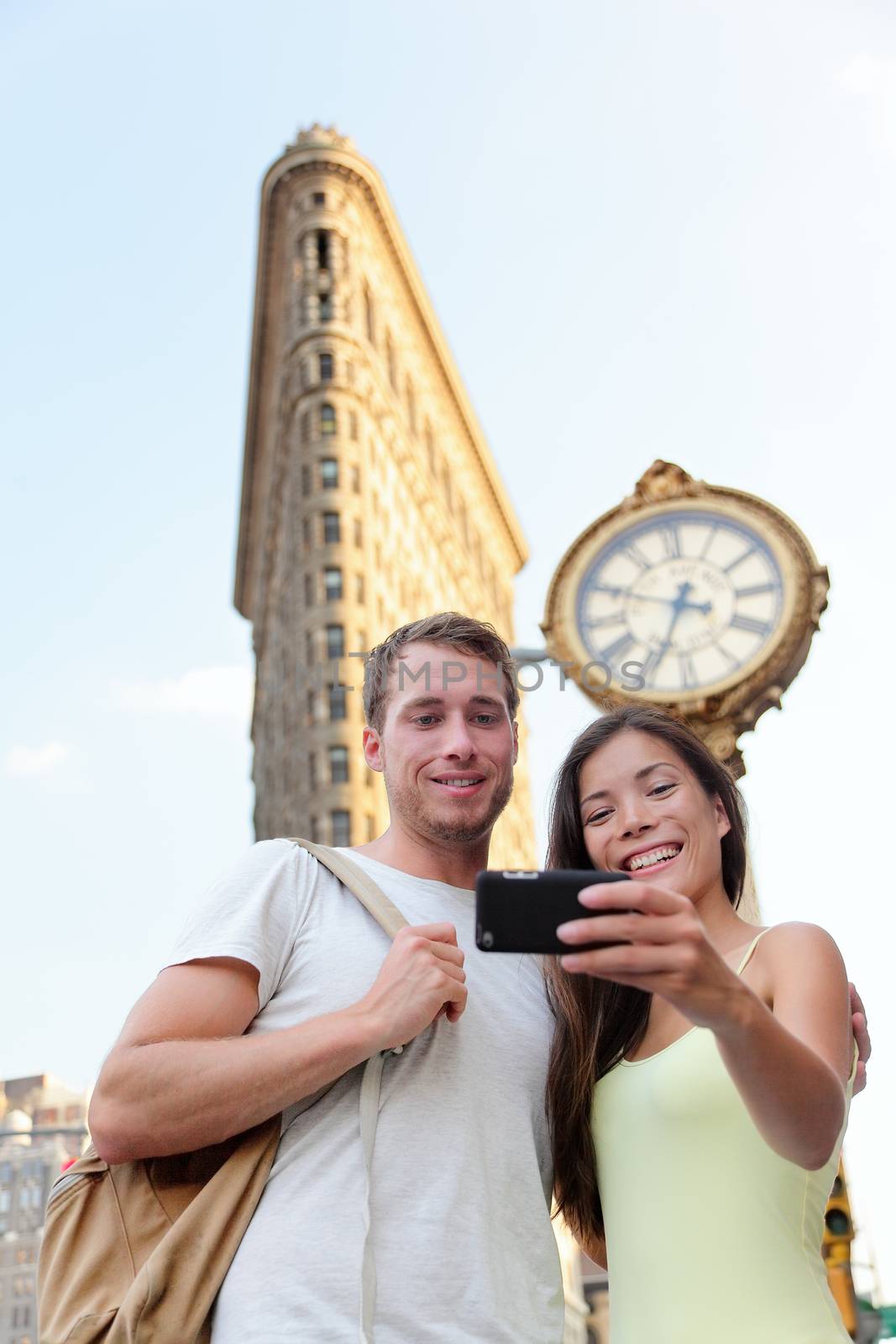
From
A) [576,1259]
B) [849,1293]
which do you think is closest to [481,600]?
[576,1259]

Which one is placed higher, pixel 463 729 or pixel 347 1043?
pixel 463 729

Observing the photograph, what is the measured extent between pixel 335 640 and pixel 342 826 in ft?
25.0

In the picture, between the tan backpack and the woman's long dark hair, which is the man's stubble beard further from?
the tan backpack

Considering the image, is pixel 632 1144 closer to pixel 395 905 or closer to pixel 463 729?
pixel 395 905

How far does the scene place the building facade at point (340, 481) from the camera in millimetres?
55875

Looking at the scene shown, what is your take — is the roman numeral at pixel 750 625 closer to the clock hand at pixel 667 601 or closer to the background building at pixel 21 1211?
the clock hand at pixel 667 601

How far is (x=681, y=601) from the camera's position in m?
6.92

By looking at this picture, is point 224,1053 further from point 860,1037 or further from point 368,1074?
point 860,1037

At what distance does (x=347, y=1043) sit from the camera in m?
3.15

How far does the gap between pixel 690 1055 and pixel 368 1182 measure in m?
0.79

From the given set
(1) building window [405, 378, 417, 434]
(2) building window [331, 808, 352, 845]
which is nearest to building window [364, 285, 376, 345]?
(1) building window [405, 378, 417, 434]

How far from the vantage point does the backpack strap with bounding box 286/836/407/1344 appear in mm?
2979

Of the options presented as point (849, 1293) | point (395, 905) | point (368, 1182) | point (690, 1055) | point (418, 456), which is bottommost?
point (849, 1293)

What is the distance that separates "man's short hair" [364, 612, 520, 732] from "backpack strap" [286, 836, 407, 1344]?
19.1 inches
